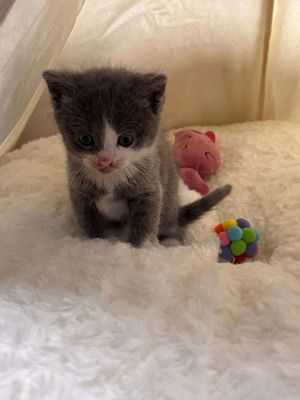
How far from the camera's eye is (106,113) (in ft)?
3.10

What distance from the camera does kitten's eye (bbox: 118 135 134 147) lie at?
3.18ft

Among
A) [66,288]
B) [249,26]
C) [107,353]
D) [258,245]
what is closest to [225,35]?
[249,26]

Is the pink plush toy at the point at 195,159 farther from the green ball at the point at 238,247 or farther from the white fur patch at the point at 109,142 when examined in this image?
the white fur patch at the point at 109,142

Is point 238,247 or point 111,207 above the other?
point 111,207

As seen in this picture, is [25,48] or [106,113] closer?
[106,113]

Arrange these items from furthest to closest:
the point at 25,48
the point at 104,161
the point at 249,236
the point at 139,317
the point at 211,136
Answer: the point at 211,136 → the point at 249,236 → the point at 25,48 → the point at 104,161 → the point at 139,317

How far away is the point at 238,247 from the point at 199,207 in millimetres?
161

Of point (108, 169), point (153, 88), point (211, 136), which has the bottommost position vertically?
point (211, 136)

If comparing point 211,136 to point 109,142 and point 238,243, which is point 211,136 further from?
point 109,142

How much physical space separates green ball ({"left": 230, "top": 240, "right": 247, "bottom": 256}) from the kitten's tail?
0.44ft

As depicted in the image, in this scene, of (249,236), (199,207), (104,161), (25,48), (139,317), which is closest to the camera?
(139,317)

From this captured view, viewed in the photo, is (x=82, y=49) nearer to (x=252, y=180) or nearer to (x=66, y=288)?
(x=252, y=180)

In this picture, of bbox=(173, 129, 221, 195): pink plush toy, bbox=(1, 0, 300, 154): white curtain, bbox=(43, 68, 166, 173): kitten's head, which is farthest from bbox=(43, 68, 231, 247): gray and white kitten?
bbox=(1, 0, 300, 154): white curtain

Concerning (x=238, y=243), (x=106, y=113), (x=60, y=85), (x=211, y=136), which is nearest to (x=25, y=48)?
(x=60, y=85)
